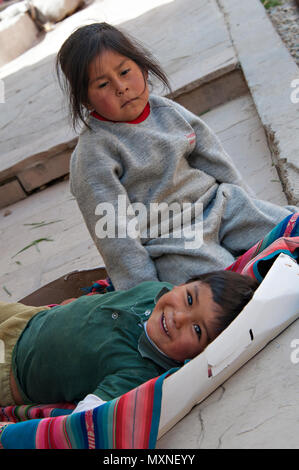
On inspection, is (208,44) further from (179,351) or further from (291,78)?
(179,351)

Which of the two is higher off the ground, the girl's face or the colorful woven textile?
the girl's face

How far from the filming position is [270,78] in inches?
150

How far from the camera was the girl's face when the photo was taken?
2.13 m

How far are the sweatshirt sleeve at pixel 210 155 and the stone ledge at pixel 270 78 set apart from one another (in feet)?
0.94

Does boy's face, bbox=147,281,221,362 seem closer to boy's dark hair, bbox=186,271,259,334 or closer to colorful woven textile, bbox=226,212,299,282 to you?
boy's dark hair, bbox=186,271,259,334

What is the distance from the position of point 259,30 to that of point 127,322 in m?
3.72

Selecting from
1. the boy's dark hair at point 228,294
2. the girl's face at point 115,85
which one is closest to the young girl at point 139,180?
the girl's face at point 115,85

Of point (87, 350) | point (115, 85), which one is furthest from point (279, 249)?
point (115, 85)

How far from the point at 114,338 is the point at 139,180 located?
823mm

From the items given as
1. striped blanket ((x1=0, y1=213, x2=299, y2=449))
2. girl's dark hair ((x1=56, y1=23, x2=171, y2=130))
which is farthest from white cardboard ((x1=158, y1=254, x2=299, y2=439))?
girl's dark hair ((x1=56, y1=23, x2=171, y2=130))

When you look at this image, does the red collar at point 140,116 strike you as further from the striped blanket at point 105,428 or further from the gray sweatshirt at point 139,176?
the striped blanket at point 105,428

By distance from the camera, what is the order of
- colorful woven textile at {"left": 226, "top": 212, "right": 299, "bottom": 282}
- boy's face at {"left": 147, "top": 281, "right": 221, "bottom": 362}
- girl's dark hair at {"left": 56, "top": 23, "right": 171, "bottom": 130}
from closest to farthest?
boy's face at {"left": 147, "top": 281, "right": 221, "bottom": 362}
colorful woven textile at {"left": 226, "top": 212, "right": 299, "bottom": 282}
girl's dark hair at {"left": 56, "top": 23, "right": 171, "bottom": 130}

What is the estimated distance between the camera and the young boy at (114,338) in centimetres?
160

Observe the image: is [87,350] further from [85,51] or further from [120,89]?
[85,51]
